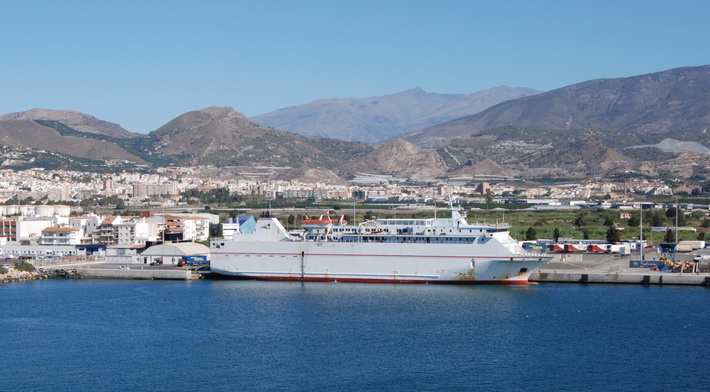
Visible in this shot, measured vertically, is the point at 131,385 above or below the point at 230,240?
below

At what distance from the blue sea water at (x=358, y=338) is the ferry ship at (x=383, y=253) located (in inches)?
41.3

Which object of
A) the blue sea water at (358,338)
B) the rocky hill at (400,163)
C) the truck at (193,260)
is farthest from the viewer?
the rocky hill at (400,163)

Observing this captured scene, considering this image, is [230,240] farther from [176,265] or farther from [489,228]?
[489,228]

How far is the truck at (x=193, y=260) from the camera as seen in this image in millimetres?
40938

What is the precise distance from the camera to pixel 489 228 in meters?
34.2

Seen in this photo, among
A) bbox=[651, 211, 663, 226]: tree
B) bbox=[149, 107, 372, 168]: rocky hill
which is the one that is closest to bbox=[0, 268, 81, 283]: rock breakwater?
bbox=[651, 211, 663, 226]: tree

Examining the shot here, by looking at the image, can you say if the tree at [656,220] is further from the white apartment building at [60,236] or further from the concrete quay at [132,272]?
the white apartment building at [60,236]

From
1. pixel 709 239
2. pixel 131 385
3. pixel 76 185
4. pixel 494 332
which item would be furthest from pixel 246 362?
pixel 76 185

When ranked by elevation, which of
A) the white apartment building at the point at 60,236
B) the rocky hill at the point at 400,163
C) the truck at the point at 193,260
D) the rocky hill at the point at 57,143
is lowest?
the truck at the point at 193,260

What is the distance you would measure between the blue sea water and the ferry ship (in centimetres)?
105

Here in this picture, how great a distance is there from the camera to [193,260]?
135ft

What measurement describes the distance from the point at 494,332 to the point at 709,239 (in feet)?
96.7

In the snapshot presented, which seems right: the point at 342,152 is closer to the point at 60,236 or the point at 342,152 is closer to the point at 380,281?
the point at 60,236

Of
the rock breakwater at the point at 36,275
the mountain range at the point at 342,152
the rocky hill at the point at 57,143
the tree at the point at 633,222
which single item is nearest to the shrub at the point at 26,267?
the rock breakwater at the point at 36,275
